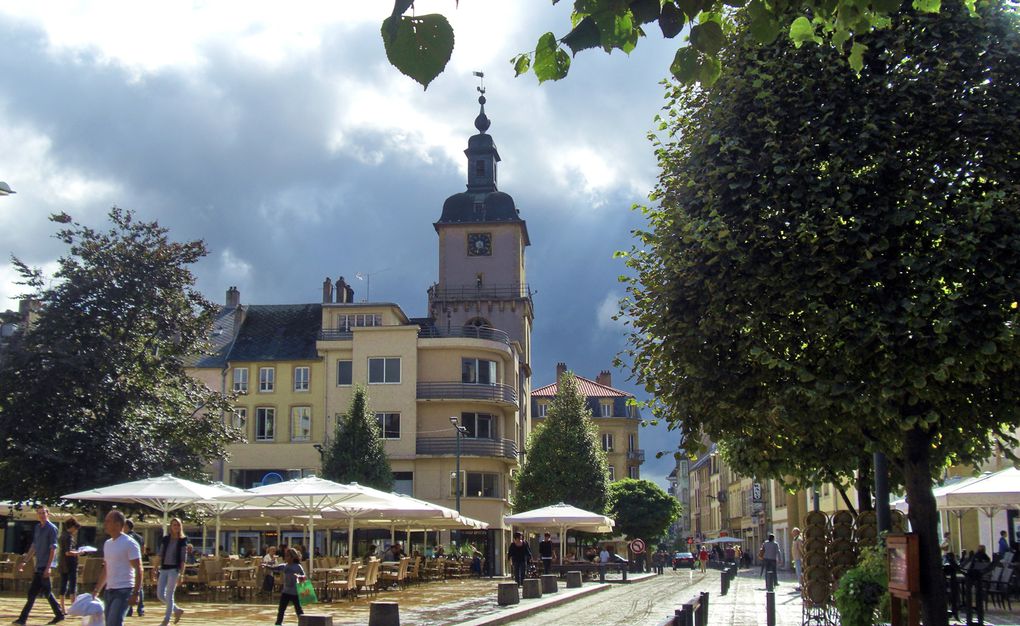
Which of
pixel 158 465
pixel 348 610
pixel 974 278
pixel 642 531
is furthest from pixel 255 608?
pixel 642 531

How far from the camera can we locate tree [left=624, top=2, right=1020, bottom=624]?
1019 centimetres

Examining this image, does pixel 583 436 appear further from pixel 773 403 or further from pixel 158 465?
pixel 773 403

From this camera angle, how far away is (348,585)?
24141mm

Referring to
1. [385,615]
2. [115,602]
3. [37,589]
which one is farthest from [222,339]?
[115,602]

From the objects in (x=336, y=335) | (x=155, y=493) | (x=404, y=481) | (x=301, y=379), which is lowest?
(x=155, y=493)

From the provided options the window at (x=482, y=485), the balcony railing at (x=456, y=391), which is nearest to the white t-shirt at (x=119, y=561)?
the balcony railing at (x=456, y=391)

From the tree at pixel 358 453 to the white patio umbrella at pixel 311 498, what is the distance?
21.6m

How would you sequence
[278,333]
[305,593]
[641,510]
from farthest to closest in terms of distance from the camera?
[641,510]
[278,333]
[305,593]

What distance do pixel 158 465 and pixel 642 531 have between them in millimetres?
50900

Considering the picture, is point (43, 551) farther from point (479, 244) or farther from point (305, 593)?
point (479, 244)

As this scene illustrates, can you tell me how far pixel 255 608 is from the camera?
2219cm

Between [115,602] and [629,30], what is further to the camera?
[115,602]

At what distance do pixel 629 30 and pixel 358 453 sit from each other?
44046mm

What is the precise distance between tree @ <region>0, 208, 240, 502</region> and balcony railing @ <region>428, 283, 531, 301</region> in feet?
128
